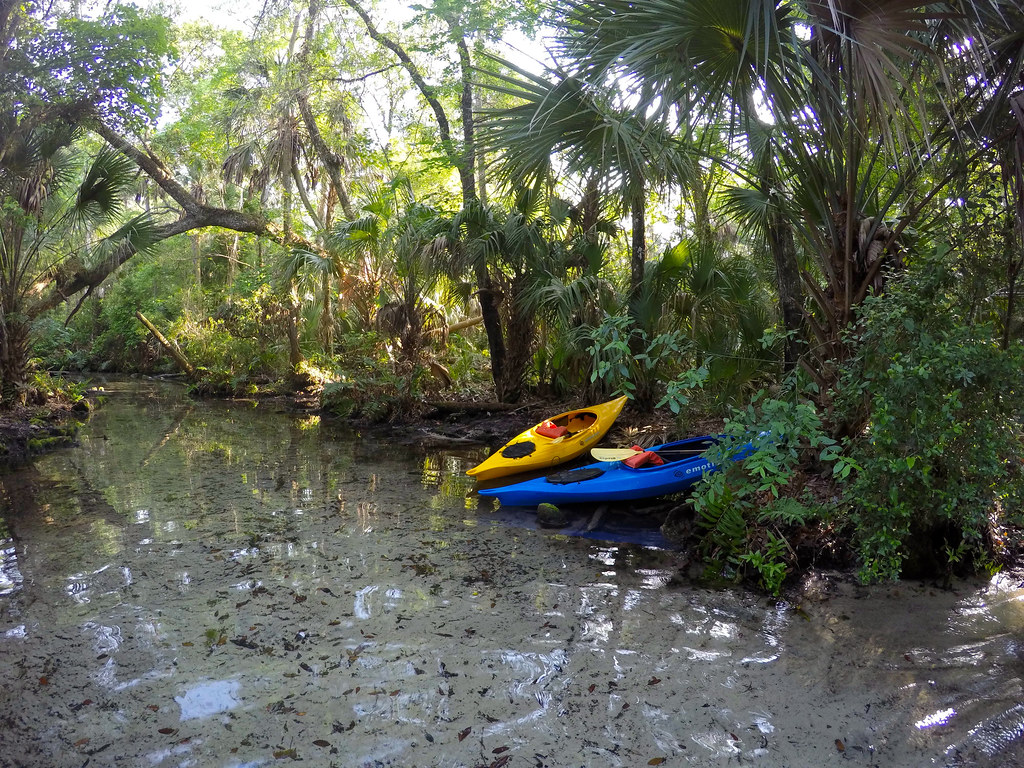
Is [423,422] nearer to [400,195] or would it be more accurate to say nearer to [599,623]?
[400,195]

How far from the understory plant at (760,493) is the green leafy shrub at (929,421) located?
0.29 meters

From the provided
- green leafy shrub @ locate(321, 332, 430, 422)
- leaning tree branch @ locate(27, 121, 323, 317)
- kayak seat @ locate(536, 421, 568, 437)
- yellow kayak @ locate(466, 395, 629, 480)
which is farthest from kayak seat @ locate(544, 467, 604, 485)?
leaning tree branch @ locate(27, 121, 323, 317)

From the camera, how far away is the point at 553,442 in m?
7.79

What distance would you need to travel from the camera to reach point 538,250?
9.88 metres

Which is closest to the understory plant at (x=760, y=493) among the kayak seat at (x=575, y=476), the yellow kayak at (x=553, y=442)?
the kayak seat at (x=575, y=476)

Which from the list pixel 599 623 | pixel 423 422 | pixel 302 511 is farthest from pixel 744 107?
pixel 423 422

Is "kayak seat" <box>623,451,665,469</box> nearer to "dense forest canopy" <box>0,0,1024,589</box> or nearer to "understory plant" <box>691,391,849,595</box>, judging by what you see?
"dense forest canopy" <box>0,0,1024,589</box>

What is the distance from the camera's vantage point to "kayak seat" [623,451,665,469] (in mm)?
6301

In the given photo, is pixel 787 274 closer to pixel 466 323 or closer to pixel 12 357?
pixel 466 323

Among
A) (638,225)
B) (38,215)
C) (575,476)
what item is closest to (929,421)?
(575,476)

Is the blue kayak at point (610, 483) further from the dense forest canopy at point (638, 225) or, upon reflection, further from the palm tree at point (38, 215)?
the palm tree at point (38, 215)

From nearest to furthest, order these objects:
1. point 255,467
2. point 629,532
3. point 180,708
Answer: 1. point 180,708
2. point 629,532
3. point 255,467

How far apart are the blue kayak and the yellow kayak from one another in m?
0.93

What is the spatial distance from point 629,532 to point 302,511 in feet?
9.86
